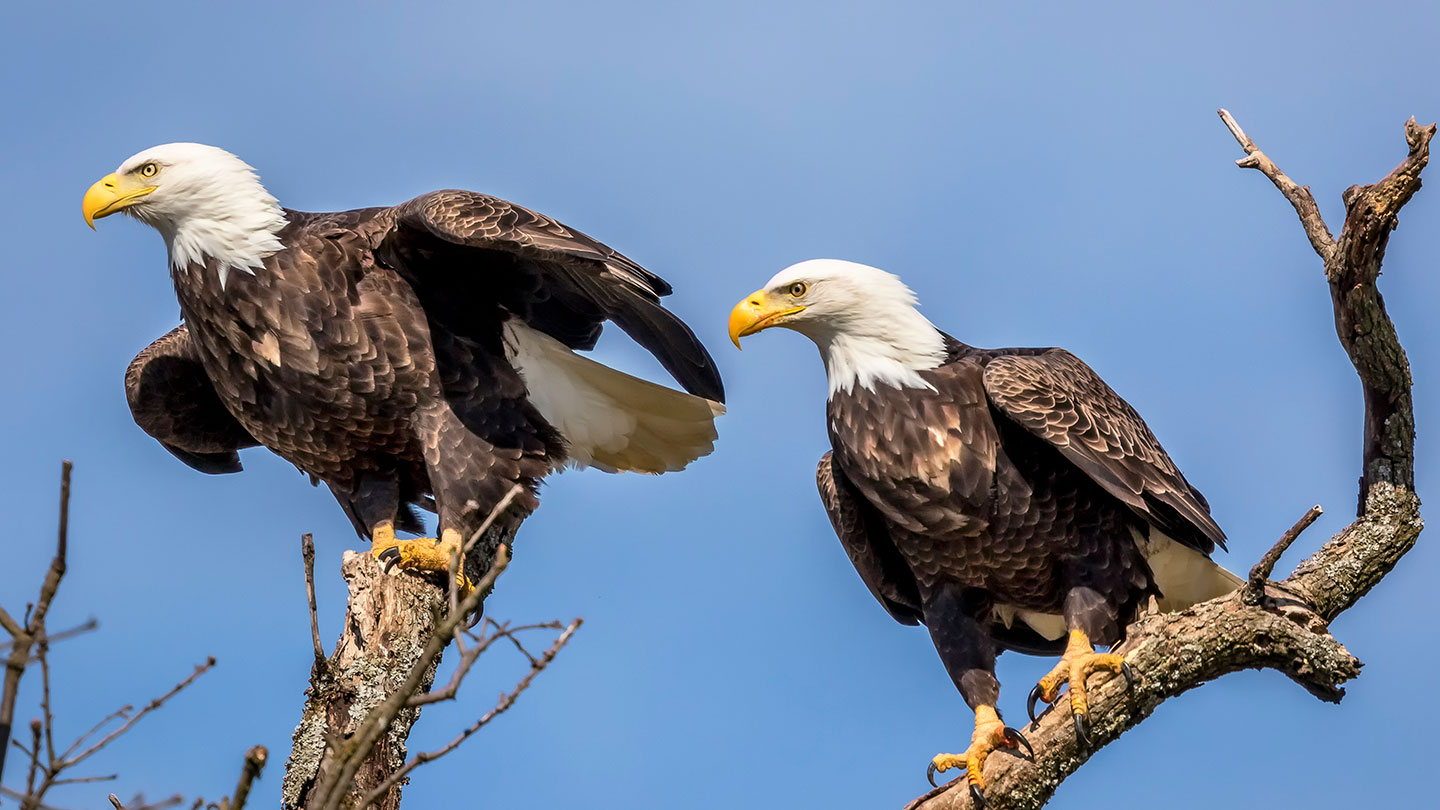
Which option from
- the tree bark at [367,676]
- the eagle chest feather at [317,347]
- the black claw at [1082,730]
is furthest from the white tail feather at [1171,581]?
the eagle chest feather at [317,347]

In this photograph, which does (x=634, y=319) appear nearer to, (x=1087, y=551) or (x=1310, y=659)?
(x=1087, y=551)

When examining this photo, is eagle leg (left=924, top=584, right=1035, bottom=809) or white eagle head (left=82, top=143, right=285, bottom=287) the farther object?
white eagle head (left=82, top=143, right=285, bottom=287)

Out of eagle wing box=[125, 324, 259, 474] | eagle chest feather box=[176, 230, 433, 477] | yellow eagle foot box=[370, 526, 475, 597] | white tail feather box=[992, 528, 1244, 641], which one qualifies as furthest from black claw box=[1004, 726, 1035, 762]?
eagle wing box=[125, 324, 259, 474]

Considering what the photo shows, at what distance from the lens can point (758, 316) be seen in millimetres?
6059

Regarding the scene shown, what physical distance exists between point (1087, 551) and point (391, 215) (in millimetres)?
3088

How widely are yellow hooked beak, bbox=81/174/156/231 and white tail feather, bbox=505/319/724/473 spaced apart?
5.35ft

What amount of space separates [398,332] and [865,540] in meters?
2.07

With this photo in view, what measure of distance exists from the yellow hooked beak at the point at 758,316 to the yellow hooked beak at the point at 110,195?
8.29 feet

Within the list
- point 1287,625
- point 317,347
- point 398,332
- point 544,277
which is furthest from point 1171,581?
point 317,347

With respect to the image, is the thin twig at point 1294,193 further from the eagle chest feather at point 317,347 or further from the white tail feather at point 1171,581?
the eagle chest feather at point 317,347

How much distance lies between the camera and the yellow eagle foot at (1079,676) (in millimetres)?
4871

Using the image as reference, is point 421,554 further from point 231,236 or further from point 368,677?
point 231,236

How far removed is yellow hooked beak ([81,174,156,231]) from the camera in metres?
6.34

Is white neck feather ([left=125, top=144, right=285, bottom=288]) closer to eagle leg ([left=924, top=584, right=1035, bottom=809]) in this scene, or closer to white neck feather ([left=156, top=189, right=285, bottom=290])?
white neck feather ([left=156, top=189, right=285, bottom=290])
